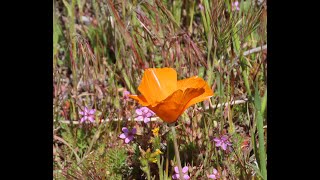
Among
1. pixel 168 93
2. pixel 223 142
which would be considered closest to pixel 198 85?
pixel 168 93

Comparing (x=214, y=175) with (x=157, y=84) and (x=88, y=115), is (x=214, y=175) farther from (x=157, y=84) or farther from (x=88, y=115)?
(x=88, y=115)

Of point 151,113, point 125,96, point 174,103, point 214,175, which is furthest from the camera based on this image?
point 125,96

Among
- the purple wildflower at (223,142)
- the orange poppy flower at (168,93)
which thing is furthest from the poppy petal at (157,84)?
the purple wildflower at (223,142)

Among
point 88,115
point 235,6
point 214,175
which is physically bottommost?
point 214,175

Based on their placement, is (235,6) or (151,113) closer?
(151,113)

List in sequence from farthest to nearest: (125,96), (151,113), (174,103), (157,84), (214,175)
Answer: (125,96), (151,113), (214,175), (157,84), (174,103)

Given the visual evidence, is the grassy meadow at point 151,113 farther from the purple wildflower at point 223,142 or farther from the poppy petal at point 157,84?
the poppy petal at point 157,84

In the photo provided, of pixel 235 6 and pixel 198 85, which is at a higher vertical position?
pixel 235 6
